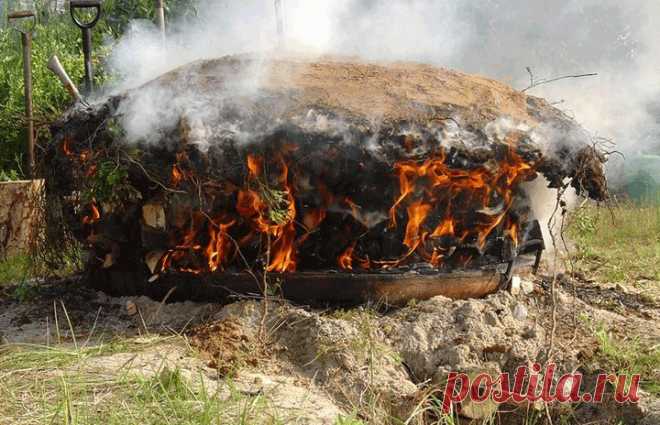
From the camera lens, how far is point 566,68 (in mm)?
13547

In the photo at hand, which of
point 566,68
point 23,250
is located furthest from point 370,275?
point 566,68

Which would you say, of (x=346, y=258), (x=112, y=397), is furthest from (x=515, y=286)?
(x=112, y=397)

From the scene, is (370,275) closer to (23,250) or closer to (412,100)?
(412,100)

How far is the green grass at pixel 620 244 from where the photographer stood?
19.5ft

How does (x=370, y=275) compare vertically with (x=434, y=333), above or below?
above

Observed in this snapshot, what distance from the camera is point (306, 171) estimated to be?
4.23 m

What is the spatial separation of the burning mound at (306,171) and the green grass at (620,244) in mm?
669

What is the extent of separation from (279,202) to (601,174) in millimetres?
1996

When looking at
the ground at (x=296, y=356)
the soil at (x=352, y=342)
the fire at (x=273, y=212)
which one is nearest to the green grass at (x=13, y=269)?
the ground at (x=296, y=356)

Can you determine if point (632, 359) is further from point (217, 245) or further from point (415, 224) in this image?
point (217, 245)

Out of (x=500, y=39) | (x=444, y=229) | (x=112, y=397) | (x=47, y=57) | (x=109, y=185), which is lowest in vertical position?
(x=112, y=397)

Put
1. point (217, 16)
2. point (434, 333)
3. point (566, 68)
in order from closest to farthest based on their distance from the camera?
1. point (434, 333)
2. point (217, 16)
3. point (566, 68)

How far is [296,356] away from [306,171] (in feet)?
3.31

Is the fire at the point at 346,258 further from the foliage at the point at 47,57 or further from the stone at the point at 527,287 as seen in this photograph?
the foliage at the point at 47,57
